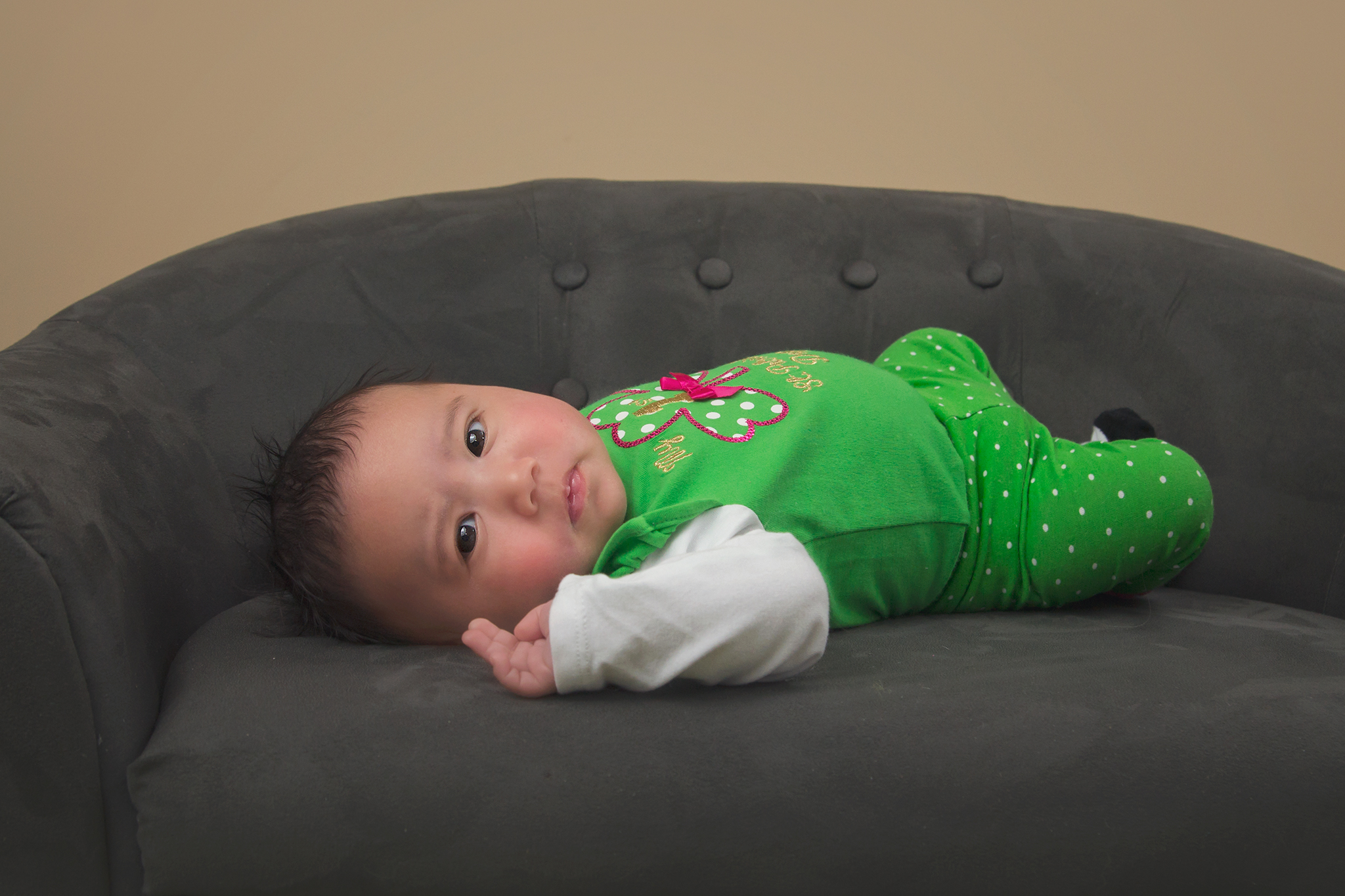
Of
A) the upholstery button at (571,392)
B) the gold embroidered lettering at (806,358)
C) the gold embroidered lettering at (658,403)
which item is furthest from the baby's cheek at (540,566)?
the upholstery button at (571,392)

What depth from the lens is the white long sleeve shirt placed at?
784 mm

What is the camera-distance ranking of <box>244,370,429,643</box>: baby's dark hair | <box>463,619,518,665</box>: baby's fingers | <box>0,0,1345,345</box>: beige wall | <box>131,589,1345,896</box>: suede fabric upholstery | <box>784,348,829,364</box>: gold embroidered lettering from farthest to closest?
<box>0,0,1345,345</box>: beige wall < <box>784,348,829,364</box>: gold embroidered lettering < <box>244,370,429,643</box>: baby's dark hair < <box>463,619,518,665</box>: baby's fingers < <box>131,589,1345,896</box>: suede fabric upholstery

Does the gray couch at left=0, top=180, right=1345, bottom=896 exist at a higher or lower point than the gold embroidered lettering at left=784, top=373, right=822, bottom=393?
lower

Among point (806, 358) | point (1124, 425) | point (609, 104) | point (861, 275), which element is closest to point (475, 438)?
point (806, 358)

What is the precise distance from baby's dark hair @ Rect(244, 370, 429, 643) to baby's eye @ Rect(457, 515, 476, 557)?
0.38 feet

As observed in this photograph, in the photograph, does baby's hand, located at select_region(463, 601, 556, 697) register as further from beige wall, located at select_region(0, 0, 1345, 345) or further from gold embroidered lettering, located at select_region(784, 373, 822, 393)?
beige wall, located at select_region(0, 0, 1345, 345)

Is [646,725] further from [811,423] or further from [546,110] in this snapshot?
[546,110]

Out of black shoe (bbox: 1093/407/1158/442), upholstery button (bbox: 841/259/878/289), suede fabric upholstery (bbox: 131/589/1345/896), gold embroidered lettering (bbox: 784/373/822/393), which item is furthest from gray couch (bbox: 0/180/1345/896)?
upholstery button (bbox: 841/259/878/289)

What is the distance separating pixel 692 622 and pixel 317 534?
40 centimetres

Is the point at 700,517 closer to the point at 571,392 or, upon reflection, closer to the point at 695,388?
the point at 695,388

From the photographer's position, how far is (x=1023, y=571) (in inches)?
44.6

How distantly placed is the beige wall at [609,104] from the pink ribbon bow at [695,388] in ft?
2.59

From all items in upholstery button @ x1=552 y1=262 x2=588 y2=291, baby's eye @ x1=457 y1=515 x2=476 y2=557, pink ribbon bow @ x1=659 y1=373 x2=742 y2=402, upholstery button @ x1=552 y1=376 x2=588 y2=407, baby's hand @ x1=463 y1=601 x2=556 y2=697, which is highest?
upholstery button @ x1=552 y1=262 x2=588 y2=291

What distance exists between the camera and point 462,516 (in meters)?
0.94
